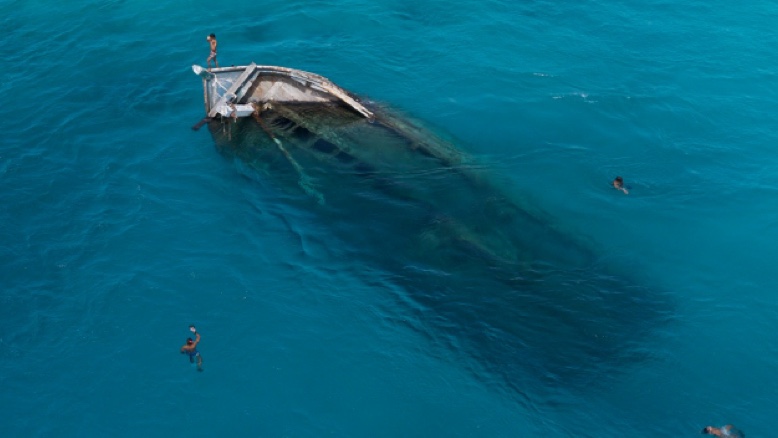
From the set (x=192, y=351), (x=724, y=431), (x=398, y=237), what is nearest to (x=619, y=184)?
(x=398, y=237)

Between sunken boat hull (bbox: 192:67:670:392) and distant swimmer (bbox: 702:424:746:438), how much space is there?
496 cm

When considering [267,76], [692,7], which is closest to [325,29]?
[267,76]

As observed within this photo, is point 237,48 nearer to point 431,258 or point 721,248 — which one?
point 431,258

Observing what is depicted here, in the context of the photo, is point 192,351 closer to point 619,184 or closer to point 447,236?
point 447,236

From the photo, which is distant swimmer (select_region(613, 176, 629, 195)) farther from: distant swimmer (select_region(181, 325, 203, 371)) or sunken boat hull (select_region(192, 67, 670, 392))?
distant swimmer (select_region(181, 325, 203, 371))

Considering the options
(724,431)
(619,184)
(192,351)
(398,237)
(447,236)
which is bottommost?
(724,431)

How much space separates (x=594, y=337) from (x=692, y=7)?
39.1 metres

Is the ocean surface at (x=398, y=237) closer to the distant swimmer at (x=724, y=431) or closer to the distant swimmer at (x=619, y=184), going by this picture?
the distant swimmer at (x=724, y=431)

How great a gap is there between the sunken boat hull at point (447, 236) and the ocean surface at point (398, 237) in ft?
0.59

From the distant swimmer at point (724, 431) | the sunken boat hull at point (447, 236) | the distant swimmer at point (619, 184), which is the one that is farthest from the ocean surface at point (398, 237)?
the distant swimmer at point (619, 184)

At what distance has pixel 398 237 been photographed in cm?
4300

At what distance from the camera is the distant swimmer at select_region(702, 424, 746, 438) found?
32438 millimetres

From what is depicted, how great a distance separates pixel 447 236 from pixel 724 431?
17.5 meters

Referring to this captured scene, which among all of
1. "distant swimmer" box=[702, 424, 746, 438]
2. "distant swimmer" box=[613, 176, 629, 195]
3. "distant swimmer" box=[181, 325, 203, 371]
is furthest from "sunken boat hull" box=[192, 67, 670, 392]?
"distant swimmer" box=[181, 325, 203, 371]
